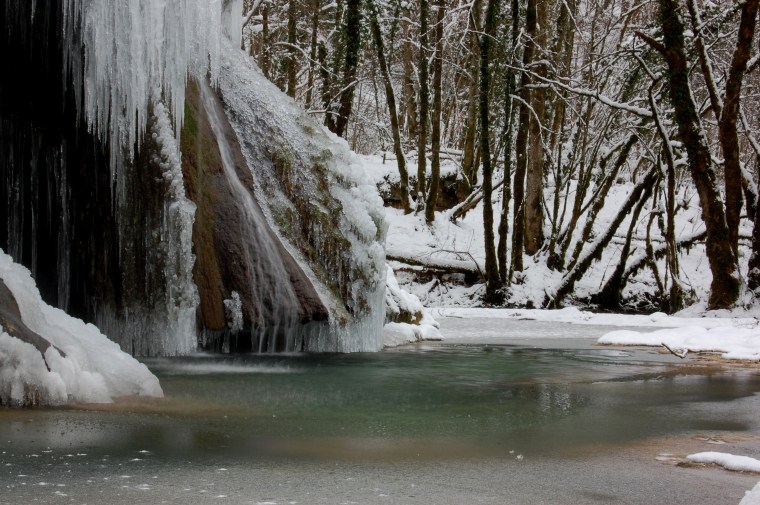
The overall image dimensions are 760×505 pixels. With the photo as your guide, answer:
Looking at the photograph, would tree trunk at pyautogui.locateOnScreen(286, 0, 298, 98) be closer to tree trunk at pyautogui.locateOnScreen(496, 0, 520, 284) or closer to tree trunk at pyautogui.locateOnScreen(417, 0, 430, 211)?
tree trunk at pyautogui.locateOnScreen(417, 0, 430, 211)

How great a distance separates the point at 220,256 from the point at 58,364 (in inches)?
155

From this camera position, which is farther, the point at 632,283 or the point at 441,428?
the point at 632,283

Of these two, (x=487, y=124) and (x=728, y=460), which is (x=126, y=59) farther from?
(x=487, y=124)

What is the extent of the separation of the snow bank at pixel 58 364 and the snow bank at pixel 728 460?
330cm

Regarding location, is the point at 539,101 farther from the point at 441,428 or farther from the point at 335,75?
the point at 441,428

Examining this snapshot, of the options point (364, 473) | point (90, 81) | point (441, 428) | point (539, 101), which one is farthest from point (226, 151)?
point (539, 101)

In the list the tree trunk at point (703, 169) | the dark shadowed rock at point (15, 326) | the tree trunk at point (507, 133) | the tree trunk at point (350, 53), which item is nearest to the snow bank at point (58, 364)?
the dark shadowed rock at point (15, 326)

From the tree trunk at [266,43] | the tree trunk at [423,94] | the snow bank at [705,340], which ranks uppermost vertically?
the tree trunk at [266,43]

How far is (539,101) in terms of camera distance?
18.7 metres

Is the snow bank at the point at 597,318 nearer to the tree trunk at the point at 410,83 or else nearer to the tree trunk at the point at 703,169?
the tree trunk at the point at 703,169

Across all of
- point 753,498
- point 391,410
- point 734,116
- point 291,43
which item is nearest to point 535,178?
point 734,116

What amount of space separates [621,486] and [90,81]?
6436 mm

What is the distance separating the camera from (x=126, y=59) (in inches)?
309

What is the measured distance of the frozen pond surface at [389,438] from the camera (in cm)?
303
